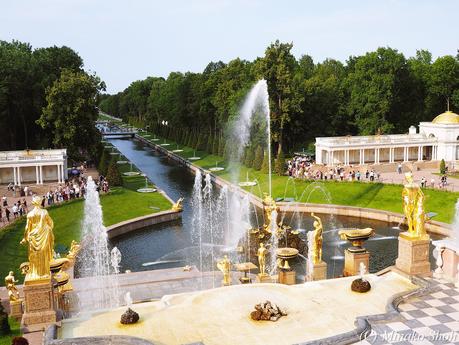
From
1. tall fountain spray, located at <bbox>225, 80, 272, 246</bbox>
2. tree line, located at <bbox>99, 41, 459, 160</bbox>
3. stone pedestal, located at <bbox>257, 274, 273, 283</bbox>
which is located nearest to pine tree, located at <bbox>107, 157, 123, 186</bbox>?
tall fountain spray, located at <bbox>225, 80, 272, 246</bbox>

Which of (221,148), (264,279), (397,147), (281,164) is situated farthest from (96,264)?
(397,147)

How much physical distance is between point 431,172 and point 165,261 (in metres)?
36.9

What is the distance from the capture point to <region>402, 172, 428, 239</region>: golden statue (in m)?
20.3

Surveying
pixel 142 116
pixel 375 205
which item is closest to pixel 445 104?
pixel 375 205

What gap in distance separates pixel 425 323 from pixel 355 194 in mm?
30091

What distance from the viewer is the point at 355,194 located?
46.1 meters

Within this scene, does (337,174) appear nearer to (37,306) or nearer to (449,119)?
(449,119)

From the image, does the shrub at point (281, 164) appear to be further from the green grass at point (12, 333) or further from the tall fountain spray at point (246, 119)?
the green grass at point (12, 333)

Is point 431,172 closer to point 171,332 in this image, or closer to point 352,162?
point 352,162

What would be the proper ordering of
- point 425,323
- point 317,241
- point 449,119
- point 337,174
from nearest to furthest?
point 425,323, point 317,241, point 337,174, point 449,119

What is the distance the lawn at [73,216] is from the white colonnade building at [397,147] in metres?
23.9

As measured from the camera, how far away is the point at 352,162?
216ft

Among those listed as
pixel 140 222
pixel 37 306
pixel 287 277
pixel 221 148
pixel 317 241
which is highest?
pixel 221 148

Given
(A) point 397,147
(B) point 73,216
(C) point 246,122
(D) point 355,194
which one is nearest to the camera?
(B) point 73,216
